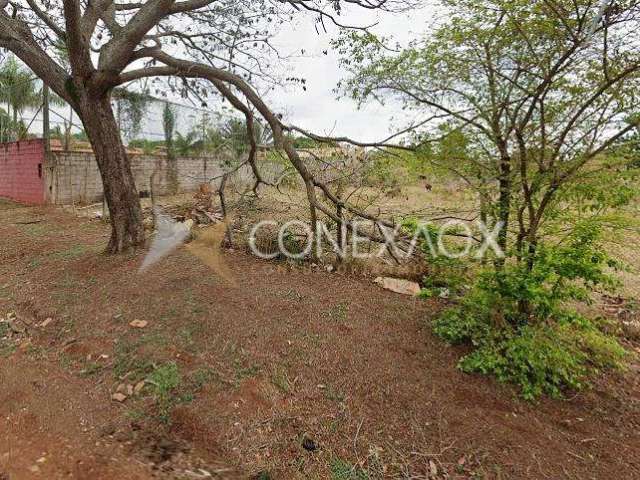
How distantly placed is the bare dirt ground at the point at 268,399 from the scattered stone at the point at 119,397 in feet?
0.08

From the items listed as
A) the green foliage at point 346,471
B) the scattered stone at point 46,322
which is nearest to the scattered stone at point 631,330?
the green foliage at point 346,471

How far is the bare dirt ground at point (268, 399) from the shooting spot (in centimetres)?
202

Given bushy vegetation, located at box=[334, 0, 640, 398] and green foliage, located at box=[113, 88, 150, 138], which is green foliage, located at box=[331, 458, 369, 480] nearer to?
bushy vegetation, located at box=[334, 0, 640, 398]

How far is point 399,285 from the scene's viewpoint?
4145 mm

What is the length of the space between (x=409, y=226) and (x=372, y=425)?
177 centimetres

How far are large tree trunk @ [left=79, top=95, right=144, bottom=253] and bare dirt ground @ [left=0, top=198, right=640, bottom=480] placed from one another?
1.17 meters

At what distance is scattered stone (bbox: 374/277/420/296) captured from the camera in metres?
4.05

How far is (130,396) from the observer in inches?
99.6

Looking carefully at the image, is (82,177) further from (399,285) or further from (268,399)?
(268,399)

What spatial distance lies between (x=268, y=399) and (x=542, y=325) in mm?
1895

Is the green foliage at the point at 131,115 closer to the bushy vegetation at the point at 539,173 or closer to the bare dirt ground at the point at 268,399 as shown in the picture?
the bare dirt ground at the point at 268,399

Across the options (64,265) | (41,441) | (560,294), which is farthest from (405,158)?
(64,265)

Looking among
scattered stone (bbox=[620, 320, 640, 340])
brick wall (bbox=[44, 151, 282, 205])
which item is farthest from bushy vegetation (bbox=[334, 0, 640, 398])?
brick wall (bbox=[44, 151, 282, 205])

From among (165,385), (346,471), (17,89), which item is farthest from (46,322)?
(17,89)
